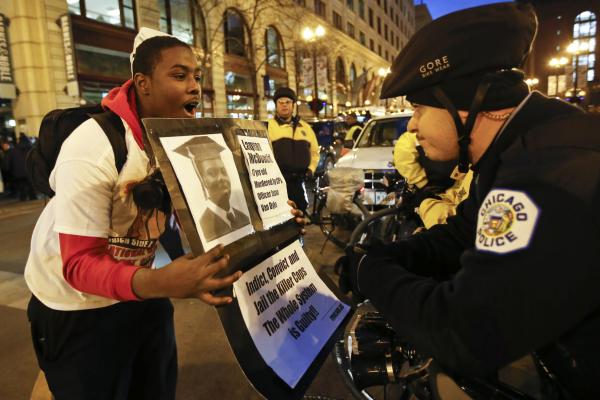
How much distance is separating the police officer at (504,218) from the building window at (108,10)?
17831 mm

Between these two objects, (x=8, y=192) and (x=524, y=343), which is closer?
(x=524, y=343)

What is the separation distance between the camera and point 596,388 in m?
1.04

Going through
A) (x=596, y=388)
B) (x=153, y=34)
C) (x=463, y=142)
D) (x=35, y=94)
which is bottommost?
(x=596, y=388)

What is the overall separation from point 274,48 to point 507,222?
3013cm

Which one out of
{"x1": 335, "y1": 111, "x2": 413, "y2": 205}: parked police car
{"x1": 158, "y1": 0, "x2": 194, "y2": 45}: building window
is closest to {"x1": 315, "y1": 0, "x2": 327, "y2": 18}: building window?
{"x1": 158, "y1": 0, "x2": 194, "y2": 45}: building window

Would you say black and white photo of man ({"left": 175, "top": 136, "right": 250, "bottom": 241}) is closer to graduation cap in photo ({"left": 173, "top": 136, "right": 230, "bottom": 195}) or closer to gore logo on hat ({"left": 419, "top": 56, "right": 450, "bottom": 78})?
graduation cap in photo ({"left": 173, "top": 136, "right": 230, "bottom": 195})

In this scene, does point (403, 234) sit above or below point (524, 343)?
below

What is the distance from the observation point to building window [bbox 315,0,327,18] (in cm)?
3512

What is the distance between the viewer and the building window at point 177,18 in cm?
1956

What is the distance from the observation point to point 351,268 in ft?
4.90

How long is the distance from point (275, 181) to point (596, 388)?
1.39 meters

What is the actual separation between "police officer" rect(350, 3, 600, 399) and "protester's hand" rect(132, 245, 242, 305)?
464 millimetres

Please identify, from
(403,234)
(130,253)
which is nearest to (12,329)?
(130,253)

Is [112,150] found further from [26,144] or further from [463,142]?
[26,144]
